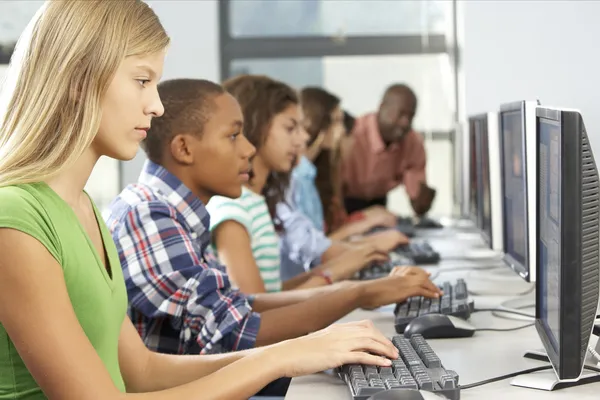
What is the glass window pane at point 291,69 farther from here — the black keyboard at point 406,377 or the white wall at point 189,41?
the black keyboard at point 406,377

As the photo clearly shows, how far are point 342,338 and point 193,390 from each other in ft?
0.74

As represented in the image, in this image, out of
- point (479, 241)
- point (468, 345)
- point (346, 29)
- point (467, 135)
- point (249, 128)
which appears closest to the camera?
point (468, 345)

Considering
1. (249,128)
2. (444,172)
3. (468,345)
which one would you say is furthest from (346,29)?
(468,345)

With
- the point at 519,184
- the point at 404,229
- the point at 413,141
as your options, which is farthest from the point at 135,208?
the point at 413,141

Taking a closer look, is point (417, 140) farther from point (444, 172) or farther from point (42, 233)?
point (42, 233)

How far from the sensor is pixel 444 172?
5938 mm

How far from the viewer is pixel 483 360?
63.1 inches

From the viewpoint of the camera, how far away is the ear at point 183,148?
208cm

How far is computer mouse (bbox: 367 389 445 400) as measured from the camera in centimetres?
121

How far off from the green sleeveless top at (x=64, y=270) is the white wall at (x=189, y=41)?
8.55 feet

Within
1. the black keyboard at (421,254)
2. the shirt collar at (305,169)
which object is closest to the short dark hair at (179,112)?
the black keyboard at (421,254)

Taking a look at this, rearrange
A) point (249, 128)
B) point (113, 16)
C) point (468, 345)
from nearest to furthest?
point (113, 16) < point (468, 345) < point (249, 128)

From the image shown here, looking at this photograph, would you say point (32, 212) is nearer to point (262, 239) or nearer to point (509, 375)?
point (509, 375)

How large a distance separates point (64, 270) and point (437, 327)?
749 millimetres
